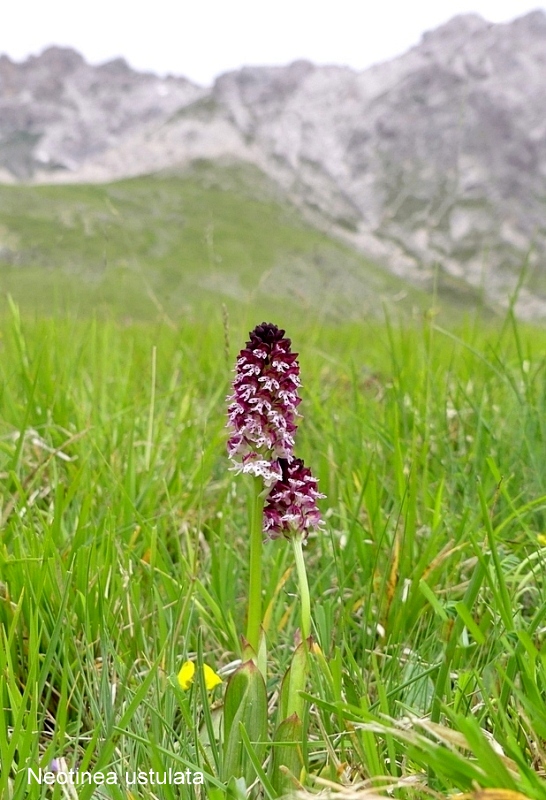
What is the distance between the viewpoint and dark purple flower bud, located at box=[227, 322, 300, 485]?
4.91ft

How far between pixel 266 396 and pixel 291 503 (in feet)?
0.91

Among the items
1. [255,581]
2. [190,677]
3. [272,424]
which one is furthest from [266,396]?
[190,677]

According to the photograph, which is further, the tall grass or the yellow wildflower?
the yellow wildflower

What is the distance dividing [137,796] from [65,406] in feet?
7.00

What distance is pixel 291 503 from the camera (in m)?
1.57

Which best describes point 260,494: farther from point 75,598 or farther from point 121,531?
point 121,531

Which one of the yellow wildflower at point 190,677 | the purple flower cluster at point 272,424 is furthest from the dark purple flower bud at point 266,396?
the yellow wildflower at point 190,677

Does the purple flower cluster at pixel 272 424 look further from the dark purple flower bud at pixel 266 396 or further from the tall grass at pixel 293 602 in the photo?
the tall grass at pixel 293 602

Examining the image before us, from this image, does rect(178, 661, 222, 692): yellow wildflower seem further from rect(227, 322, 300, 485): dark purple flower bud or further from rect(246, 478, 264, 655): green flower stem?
rect(227, 322, 300, 485): dark purple flower bud

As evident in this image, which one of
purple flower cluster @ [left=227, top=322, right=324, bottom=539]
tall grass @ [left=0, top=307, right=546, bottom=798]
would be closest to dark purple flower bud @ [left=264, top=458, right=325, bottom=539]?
purple flower cluster @ [left=227, top=322, right=324, bottom=539]

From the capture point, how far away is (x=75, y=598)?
6.07 feet

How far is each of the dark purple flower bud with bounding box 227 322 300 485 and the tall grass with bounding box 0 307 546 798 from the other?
0.38 meters

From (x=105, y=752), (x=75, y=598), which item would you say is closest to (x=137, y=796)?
(x=105, y=752)

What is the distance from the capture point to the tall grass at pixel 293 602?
1.31 m
